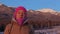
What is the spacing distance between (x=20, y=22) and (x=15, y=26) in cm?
19

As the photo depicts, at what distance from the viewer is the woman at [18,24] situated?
4.60 metres

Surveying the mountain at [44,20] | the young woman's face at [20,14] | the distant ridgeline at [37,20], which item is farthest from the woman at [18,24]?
the mountain at [44,20]

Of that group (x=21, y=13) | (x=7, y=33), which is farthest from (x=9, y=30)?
(x=21, y=13)

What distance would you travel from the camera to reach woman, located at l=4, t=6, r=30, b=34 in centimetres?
460

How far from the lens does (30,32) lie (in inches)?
187

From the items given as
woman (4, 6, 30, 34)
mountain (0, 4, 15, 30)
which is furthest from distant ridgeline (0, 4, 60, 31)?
woman (4, 6, 30, 34)

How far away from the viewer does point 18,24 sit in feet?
15.3

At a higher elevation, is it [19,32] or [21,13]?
[21,13]

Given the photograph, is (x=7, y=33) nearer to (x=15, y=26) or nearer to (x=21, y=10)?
(x=15, y=26)

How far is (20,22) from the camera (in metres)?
4.57

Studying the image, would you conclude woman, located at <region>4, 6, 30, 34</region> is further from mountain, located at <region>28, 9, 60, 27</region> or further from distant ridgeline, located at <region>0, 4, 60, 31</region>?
mountain, located at <region>28, 9, 60, 27</region>

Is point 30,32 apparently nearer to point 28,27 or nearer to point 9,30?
point 28,27

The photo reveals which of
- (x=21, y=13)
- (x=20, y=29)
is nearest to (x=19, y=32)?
(x=20, y=29)

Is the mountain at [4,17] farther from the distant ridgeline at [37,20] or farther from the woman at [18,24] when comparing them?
the woman at [18,24]
